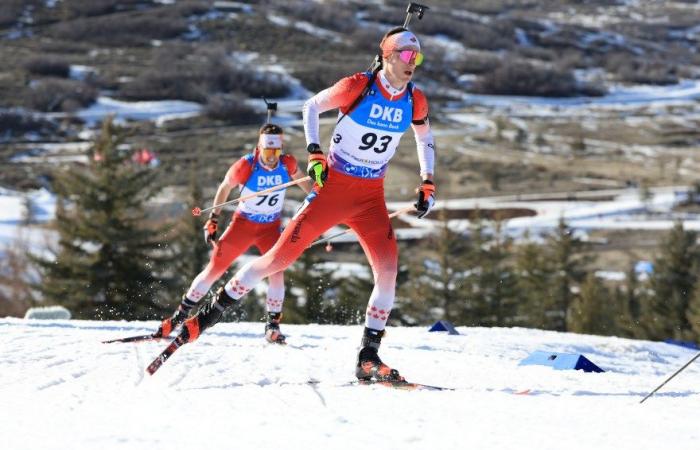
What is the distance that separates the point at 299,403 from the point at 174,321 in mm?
3494

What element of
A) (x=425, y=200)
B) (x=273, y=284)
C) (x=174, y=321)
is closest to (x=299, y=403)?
(x=425, y=200)

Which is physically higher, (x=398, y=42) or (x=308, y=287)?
(x=398, y=42)

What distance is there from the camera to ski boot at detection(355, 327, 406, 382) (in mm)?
5367

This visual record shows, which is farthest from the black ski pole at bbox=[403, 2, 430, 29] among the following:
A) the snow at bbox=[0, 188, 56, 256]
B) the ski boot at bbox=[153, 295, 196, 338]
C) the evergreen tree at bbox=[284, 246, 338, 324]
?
the snow at bbox=[0, 188, 56, 256]

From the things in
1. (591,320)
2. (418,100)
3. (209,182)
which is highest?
(418,100)

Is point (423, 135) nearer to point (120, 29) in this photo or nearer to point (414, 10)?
point (414, 10)

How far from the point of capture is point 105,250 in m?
24.3

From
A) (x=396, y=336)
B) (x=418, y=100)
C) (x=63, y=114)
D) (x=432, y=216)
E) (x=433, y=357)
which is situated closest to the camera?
(x=418, y=100)

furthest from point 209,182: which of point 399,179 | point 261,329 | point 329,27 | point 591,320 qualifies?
point 329,27

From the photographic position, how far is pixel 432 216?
78.6 m

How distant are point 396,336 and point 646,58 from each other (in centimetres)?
19845

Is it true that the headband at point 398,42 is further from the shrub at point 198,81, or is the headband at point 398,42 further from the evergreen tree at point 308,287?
the shrub at point 198,81

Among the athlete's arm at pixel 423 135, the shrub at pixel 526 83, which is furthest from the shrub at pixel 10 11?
the athlete's arm at pixel 423 135

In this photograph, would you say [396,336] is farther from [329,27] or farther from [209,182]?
[329,27]
